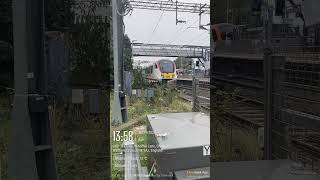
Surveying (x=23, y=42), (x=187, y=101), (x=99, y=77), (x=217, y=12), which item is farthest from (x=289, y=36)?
(x=23, y=42)

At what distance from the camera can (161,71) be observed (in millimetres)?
2008

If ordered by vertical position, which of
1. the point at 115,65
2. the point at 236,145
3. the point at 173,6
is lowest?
the point at 236,145

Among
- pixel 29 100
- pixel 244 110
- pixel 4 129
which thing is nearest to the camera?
pixel 29 100

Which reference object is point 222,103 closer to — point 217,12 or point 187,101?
point 187,101

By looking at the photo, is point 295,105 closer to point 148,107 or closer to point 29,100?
point 148,107

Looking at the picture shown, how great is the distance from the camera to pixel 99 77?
1913 millimetres

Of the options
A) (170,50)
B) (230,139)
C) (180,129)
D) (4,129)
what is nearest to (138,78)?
(170,50)

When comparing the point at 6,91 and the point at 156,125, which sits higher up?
the point at 6,91

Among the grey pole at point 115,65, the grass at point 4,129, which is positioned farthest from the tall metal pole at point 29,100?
the grey pole at point 115,65

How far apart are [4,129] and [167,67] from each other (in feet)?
2.67

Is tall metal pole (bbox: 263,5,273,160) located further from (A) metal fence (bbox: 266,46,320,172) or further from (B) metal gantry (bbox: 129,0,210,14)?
(B) metal gantry (bbox: 129,0,210,14)

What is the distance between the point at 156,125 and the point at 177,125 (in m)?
0.10

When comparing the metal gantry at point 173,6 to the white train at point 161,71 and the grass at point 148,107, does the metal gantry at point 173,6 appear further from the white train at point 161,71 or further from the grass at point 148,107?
the grass at point 148,107

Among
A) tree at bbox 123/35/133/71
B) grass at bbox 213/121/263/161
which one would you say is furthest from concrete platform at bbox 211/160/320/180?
tree at bbox 123/35/133/71
